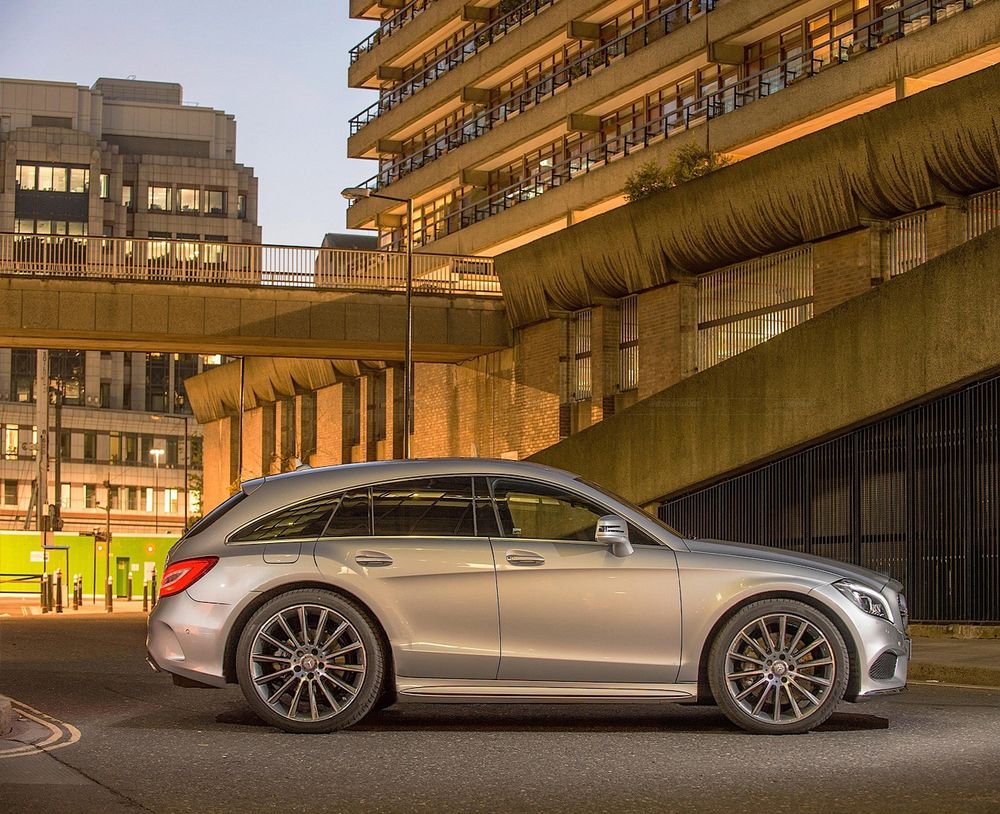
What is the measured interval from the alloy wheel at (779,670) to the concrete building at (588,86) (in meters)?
30.3

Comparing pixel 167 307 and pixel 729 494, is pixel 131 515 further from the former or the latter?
pixel 729 494

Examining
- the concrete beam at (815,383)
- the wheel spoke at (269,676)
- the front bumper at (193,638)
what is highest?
the concrete beam at (815,383)

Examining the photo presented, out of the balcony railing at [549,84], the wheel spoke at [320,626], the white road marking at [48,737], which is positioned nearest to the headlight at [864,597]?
the wheel spoke at [320,626]

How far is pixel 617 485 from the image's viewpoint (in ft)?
87.1

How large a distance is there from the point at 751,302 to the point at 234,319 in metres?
12.6

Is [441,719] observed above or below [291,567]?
below

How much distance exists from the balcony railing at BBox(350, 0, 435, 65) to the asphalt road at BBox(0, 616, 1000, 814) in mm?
60257

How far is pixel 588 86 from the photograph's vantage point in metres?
53.4

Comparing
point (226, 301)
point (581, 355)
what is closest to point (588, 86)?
point (581, 355)

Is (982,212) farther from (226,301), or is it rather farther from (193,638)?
(193,638)

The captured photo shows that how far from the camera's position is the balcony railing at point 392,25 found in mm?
69000

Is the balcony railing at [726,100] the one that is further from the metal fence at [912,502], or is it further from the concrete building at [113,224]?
the concrete building at [113,224]

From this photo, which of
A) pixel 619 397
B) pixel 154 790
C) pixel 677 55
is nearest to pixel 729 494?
pixel 619 397

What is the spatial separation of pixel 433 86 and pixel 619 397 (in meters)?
33.2
